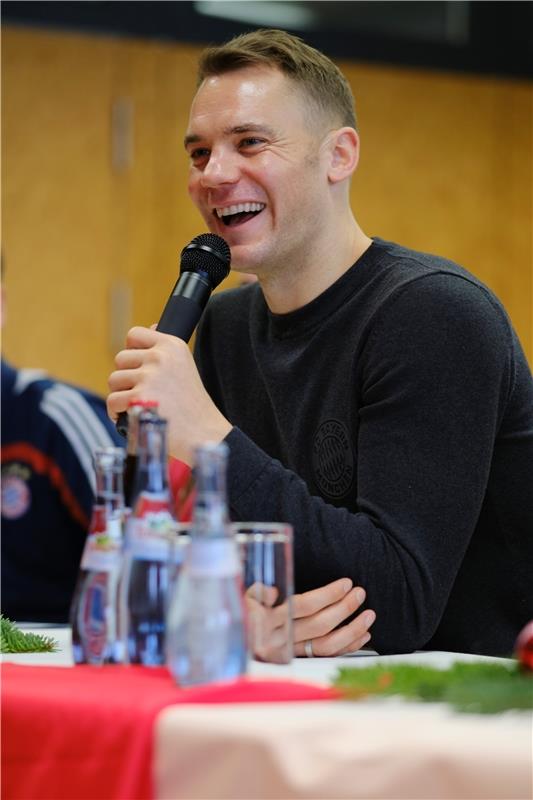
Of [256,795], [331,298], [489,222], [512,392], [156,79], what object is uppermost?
[156,79]

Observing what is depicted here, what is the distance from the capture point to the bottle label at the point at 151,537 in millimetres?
991

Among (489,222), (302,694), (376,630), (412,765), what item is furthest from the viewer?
(489,222)

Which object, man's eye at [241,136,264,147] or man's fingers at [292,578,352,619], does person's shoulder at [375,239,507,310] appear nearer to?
man's eye at [241,136,264,147]

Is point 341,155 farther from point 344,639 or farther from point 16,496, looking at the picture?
point 16,496

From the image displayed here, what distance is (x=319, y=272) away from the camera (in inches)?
69.4

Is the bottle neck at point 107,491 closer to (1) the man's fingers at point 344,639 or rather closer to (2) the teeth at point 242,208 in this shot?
(1) the man's fingers at point 344,639

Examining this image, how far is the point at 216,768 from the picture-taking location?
801mm

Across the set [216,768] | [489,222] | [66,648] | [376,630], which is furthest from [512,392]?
[489,222]

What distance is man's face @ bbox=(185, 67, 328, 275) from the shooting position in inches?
66.9

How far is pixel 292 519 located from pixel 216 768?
55cm

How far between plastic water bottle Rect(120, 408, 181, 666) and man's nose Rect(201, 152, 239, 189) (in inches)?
29.5

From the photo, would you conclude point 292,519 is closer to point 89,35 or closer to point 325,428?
point 325,428

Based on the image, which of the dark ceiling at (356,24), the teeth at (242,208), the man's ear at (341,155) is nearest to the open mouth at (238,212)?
the teeth at (242,208)

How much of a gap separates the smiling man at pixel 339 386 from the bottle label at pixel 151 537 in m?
0.25
